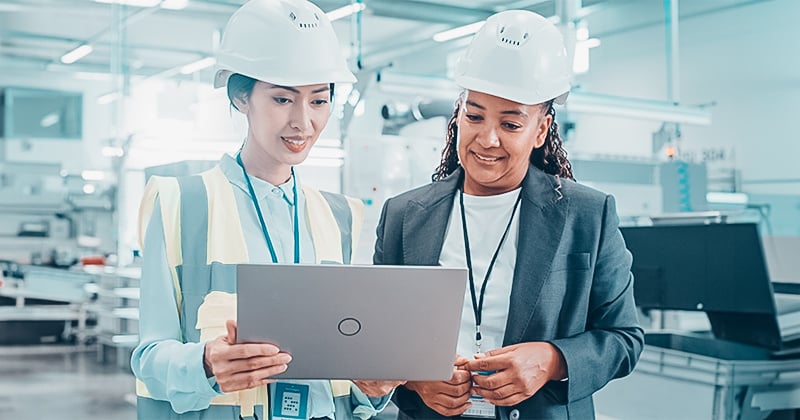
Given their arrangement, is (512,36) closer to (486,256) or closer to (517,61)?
(517,61)

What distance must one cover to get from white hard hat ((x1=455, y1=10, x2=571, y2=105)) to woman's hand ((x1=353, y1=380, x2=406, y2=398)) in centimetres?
57

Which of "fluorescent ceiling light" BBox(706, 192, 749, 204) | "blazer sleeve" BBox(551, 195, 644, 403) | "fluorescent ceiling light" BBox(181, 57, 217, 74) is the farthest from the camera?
"fluorescent ceiling light" BBox(181, 57, 217, 74)

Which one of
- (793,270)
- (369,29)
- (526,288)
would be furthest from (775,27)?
(526,288)

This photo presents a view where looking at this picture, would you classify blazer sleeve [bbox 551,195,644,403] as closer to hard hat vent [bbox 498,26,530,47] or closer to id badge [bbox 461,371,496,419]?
id badge [bbox 461,371,496,419]

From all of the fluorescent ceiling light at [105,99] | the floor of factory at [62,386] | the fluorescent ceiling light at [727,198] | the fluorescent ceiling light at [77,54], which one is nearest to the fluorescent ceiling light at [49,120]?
the fluorescent ceiling light at [105,99]

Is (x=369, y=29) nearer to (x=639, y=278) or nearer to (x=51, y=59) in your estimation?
(x=51, y=59)

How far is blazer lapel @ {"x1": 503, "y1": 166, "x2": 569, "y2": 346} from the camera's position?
1.61m

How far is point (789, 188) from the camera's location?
8570 mm

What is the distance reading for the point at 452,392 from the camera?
1573 millimetres

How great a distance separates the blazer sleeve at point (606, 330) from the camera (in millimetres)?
1596

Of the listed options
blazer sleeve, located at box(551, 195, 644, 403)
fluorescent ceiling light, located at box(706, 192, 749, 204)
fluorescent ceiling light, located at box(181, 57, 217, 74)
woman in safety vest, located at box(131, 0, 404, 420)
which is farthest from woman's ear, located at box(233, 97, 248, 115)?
fluorescent ceiling light, located at box(181, 57, 217, 74)

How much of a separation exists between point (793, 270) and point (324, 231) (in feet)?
6.65

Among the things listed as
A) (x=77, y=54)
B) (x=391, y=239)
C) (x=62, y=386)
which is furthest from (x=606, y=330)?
(x=77, y=54)

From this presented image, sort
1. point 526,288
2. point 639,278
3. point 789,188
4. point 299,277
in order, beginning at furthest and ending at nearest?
point 789,188
point 639,278
point 526,288
point 299,277
